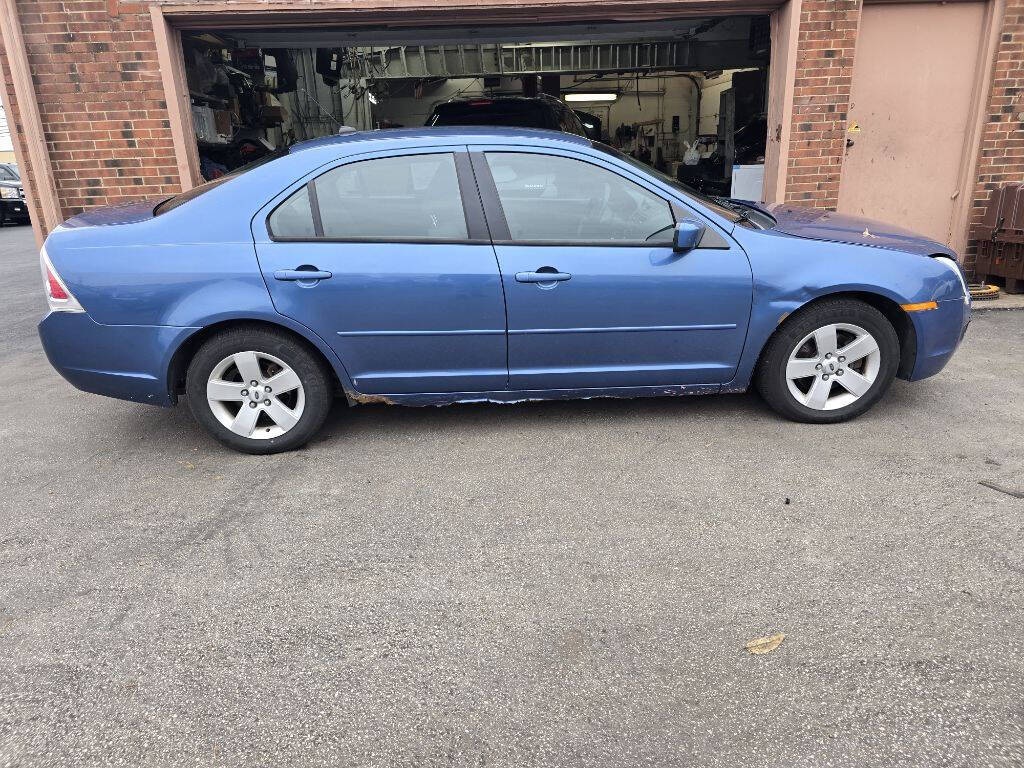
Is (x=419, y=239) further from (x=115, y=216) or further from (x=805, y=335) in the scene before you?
(x=805, y=335)

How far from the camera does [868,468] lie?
3473 millimetres

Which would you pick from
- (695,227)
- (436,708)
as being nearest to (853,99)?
(695,227)

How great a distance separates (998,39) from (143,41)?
751cm

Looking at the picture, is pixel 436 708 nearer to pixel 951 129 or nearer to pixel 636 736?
pixel 636 736

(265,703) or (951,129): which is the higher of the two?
(951,129)

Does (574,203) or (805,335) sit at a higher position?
(574,203)

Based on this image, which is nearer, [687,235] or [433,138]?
[687,235]

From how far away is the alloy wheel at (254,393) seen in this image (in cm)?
371

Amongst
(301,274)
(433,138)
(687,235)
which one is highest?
(433,138)

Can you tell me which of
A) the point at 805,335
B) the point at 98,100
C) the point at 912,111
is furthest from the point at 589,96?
the point at 805,335

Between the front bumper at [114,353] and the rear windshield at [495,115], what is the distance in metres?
6.07

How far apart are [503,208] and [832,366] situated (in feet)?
6.52

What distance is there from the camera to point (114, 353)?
12.0 ft

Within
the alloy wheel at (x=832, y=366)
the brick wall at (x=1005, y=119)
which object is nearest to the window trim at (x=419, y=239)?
the alloy wheel at (x=832, y=366)
